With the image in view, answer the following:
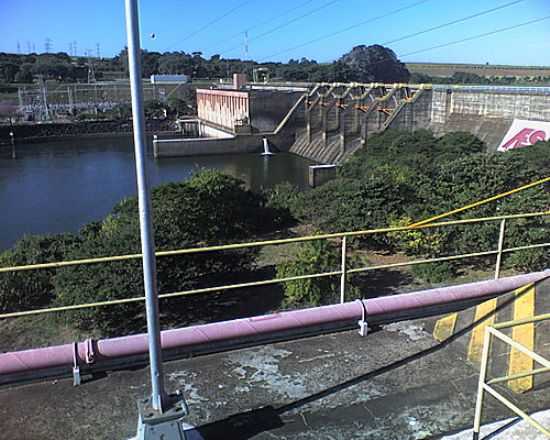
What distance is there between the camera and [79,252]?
8.95 metres

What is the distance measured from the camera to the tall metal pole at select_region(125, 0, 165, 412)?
8.98ft

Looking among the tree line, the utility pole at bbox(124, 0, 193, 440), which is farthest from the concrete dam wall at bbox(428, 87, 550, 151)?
the tree line

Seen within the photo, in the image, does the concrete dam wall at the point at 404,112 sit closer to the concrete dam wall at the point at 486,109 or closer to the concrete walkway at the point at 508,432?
the concrete dam wall at the point at 486,109

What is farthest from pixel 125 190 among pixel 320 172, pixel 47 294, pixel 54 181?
pixel 47 294

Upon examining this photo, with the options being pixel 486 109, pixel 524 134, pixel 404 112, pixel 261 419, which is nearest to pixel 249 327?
pixel 261 419

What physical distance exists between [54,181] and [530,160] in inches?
1394

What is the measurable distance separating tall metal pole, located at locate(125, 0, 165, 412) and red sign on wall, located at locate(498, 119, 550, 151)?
29.4 m

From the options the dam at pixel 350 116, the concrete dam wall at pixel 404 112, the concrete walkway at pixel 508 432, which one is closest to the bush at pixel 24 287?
the concrete walkway at pixel 508 432

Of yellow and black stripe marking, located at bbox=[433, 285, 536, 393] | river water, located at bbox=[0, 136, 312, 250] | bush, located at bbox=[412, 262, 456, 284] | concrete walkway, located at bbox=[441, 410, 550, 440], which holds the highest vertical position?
yellow and black stripe marking, located at bbox=[433, 285, 536, 393]

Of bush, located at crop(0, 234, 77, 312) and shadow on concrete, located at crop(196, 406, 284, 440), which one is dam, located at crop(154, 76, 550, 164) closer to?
bush, located at crop(0, 234, 77, 312)

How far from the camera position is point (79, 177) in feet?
148

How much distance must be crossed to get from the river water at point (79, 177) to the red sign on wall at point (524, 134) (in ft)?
50.0

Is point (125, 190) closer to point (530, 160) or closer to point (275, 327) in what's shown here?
point (530, 160)

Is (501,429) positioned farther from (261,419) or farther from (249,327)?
(249,327)
